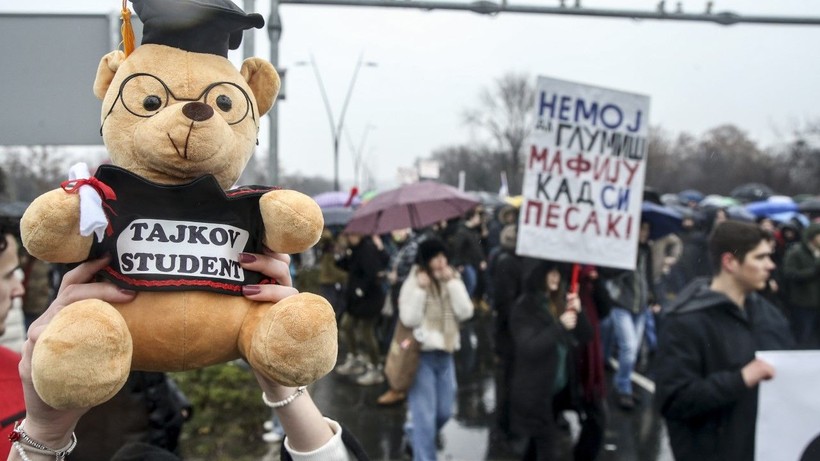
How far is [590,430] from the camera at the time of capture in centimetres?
501

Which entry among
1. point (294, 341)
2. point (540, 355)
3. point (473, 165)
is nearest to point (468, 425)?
point (540, 355)

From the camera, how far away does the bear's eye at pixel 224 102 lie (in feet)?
4.72

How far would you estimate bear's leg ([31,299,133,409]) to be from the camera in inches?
46.1

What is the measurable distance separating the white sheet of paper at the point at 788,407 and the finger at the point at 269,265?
8.40 feet

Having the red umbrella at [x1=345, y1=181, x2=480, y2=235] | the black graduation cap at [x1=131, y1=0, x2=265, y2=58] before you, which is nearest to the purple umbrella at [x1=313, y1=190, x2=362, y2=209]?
the red umbrella at [x1=345, y1=181, x2=480, y2=235]

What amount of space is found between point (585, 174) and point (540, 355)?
1.30 metres

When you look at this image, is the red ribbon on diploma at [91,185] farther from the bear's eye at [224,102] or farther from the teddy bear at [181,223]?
the bear's eye at [224,102]

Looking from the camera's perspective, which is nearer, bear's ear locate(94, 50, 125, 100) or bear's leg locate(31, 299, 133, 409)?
bear's leg locate(31, 299, 133, 409)

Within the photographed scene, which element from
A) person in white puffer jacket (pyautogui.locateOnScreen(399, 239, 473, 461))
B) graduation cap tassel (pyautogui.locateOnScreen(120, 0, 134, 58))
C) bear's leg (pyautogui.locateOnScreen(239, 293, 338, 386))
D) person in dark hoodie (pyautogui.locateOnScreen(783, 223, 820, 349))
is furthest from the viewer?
person in dark hoodie (pyautogui.locateOnScreen(783, 223, 820, 349))

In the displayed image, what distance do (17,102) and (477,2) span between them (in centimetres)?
470

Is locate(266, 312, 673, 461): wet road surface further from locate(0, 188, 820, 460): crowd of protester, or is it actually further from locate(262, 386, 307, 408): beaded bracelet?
locate(262, 386, 307, 408): beaded bracelet

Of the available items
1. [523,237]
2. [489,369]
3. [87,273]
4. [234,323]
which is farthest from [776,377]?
[489,369]

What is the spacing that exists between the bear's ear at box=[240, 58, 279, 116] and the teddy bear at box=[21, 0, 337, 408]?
117 millimetres

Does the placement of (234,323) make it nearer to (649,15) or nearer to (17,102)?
(17,102)
